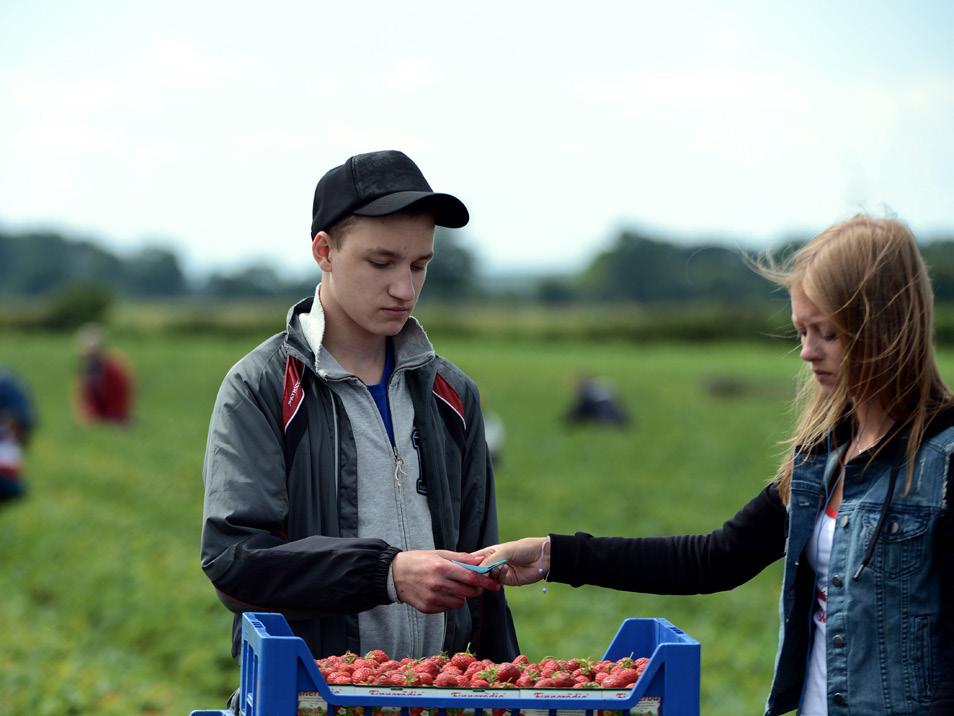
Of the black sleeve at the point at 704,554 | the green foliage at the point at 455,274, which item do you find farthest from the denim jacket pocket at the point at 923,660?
the green foliage at the point at 455,274

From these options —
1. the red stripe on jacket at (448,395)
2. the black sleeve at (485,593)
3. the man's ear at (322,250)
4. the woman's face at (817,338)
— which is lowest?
the black sleeve at (485,593)

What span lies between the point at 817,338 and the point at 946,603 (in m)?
0.58

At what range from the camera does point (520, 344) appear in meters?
61.8

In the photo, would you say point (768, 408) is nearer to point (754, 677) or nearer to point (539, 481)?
point (539, 481)

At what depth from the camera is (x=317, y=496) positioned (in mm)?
2797

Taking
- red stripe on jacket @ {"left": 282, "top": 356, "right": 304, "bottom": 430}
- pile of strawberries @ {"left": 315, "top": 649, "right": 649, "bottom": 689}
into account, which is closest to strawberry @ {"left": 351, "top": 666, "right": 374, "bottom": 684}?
pile of strawberries @ {"left": 315, "top": 649, "right": 649, "bottom": 689}

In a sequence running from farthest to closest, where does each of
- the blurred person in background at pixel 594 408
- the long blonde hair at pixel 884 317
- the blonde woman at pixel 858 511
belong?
the blurred person in background at pixel 594 408 < the long blonde hair at pixel 884 317 < the blonde woman at pixel 858 511

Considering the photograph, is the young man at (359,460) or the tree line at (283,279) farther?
the tree line at (283,279)

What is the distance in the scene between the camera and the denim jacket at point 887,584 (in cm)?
257

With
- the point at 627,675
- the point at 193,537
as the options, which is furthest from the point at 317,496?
the point at 193,537

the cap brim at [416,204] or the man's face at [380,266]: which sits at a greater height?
the cap brim at [416,204]

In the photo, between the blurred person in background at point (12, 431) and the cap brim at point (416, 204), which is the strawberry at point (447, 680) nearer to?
the cap brim at point (416, 204)

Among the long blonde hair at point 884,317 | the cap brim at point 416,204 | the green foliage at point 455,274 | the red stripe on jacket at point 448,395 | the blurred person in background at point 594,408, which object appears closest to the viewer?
the long blonde hair at point 884,317

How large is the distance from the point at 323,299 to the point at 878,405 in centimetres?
122
